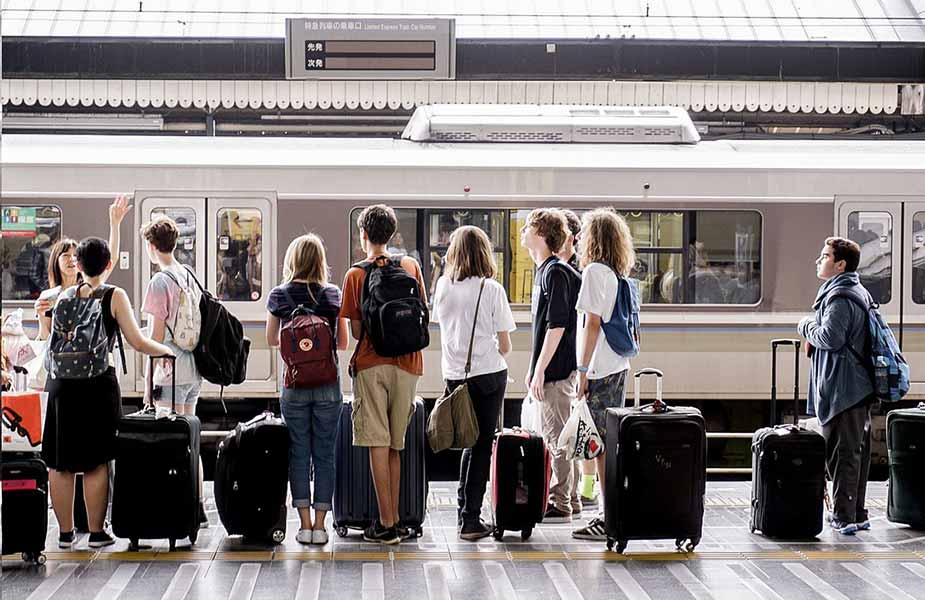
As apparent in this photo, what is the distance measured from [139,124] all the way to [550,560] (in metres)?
8.93

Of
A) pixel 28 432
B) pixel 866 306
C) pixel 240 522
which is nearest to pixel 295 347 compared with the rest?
pixel 240 522

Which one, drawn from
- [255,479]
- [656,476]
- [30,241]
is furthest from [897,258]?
[30,241]

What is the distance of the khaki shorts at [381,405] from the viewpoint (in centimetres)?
602

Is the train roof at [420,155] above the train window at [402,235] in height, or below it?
above

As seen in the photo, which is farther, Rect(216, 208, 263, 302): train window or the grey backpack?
Rect(216, 208, 263, 302): train window

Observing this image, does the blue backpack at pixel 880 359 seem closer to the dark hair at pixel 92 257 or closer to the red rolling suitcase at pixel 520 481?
the red rolling suitcase at pixel 520 481

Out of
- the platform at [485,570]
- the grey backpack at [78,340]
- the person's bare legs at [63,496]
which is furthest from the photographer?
the person's bare legs at [63,496]

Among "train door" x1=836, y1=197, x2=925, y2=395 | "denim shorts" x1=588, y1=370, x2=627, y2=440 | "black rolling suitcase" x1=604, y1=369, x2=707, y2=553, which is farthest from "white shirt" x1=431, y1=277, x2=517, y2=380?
"train door" x1=836, y1=197, x2=925, y2=395

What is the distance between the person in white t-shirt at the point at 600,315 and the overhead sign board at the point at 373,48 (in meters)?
3.48

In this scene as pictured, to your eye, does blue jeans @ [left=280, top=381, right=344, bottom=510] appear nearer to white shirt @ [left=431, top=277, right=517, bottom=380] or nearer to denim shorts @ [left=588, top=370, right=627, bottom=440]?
white shirt @ [left=431, top=277, right=517, bottom=380]

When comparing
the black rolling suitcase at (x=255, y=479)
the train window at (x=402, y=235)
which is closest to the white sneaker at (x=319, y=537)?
the black rolling suitcase at (x=255, y=479)

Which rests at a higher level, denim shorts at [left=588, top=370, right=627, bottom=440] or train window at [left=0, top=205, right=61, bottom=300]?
train window at [left=0, top=205, right=61, bottom=300]

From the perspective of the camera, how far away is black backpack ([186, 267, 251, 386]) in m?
6.50

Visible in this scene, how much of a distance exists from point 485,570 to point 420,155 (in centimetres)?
485
